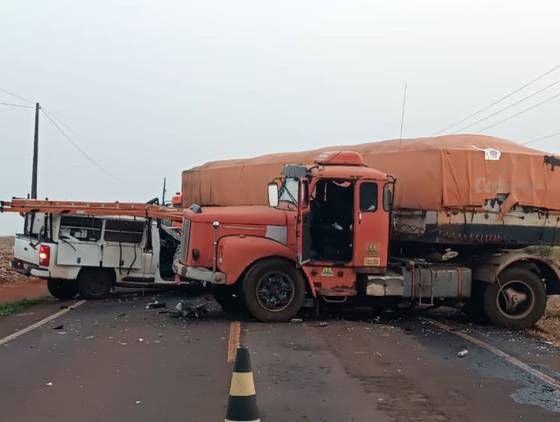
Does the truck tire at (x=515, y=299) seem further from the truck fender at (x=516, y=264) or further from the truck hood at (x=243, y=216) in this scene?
the truck hood at (x=243, y=216)

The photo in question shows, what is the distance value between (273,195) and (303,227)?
169cm

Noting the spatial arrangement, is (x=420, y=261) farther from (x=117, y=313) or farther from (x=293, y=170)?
(x=117, y=313)

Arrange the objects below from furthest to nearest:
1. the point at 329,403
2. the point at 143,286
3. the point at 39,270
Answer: the point at 143,286, the point at 39,270, the point at 329,403

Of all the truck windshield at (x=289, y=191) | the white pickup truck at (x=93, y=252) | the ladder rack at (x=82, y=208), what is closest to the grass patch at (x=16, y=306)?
the white pickup truck at (x=93, y=252)

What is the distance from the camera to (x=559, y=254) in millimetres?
28234

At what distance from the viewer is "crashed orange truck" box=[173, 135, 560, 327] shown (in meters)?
12.5

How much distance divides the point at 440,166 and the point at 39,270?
883 centimetres

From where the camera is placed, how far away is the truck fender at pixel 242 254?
40.7 ft

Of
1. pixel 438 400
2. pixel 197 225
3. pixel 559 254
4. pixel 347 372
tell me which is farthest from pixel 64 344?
pixel 559 254

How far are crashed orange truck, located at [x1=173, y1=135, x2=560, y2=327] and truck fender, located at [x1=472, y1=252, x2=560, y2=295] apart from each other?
0.02m

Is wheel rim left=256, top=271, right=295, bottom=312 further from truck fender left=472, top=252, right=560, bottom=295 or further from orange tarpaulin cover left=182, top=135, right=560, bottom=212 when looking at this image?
truck fender left=472, top=252, right=560, bottom=295

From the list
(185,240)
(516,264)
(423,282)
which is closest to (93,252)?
(185,240)

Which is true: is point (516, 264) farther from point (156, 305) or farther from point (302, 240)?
point (156, 305)

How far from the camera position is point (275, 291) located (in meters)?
12.5
